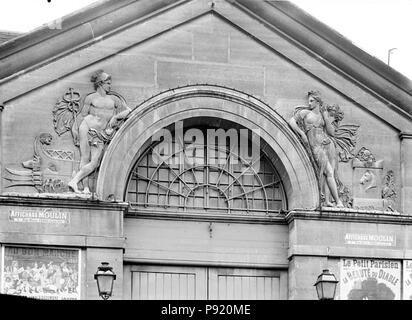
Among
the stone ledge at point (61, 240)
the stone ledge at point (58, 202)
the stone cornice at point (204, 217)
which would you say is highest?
the stone ledge at point (58, 202)

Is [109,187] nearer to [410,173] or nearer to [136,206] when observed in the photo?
[136,206]

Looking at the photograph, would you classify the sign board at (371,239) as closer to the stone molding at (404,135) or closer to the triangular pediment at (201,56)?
the stone molding at (404,135)

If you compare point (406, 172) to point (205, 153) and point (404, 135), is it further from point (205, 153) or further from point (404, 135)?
point (205, 153)

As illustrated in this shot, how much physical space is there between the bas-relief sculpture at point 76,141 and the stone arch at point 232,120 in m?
0.47

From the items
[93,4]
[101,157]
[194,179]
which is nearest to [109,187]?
[101,157]

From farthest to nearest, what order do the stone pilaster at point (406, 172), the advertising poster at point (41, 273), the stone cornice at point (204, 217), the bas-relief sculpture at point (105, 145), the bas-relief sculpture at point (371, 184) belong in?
the stone pilaster at point (406, 172) → the bas-relief sculpture at point (371, 184) → the stone cornice at point (204, 217) → the bas-relief sculpture at point (105, 145) → the advertising poster at point (41, 273)

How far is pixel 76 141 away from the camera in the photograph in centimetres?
2305

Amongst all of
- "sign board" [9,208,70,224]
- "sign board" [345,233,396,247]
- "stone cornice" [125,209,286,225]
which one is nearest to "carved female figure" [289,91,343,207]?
"sign board" [345,233,396,247]

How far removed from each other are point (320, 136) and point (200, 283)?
476 centimetres

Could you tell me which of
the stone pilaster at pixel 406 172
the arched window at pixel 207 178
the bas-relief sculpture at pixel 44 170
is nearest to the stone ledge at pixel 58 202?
the bas-relief sculpture at pixel 44 170

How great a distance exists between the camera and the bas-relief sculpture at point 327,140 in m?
24.1

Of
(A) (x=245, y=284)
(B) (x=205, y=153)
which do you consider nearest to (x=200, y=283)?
(A) (x=245, y=284)

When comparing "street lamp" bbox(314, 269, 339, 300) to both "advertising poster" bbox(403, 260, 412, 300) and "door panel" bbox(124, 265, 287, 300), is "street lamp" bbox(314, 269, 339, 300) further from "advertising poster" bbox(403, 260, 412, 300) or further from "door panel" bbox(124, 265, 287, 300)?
"advertising poster" bbox(403, 260, 412, 300)

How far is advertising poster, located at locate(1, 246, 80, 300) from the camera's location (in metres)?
22.0
